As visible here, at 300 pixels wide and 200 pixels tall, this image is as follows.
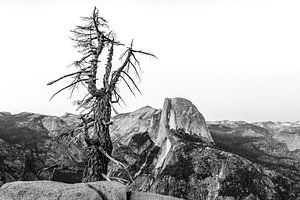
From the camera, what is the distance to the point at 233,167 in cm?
5494

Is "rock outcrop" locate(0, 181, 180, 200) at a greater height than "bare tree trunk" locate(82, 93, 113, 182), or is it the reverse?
"bare tree trunk" locate(82, 93, 113, 182)

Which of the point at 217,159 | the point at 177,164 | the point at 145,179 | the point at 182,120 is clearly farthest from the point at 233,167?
the point at 182,120

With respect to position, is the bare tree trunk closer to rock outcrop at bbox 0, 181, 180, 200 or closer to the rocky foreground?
rock outcrop at bbox 0, 181, 180, 200

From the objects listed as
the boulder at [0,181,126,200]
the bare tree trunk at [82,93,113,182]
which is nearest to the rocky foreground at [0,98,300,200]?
the bare tree trunk at [82,93,113,182]

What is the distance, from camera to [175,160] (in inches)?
2415

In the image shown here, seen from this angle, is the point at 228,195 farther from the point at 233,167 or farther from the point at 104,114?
the point at 104,114

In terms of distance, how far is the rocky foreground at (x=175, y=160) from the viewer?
174ft

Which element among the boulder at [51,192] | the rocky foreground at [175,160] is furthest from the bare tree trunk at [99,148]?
the rocky foreground at [175,160]

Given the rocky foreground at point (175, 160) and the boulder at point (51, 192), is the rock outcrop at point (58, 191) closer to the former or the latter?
the boulder at point (51, 192)

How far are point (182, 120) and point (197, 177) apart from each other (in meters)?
22.4

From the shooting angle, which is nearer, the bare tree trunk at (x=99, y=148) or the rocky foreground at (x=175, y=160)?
the bare tree trunk at (x=99, y=148)

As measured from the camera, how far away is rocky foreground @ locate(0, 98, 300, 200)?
53.0 meters

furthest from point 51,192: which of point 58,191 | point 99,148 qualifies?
point 99,148

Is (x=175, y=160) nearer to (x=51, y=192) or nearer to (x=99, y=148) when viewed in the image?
(x=99, y=148)
